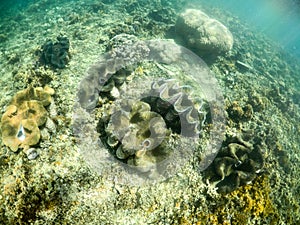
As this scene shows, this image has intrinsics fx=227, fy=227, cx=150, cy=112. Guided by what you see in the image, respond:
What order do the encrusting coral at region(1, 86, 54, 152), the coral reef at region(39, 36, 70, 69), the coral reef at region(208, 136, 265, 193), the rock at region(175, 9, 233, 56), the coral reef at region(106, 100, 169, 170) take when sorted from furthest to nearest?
the rock at region(175, 9, 233, 56) < the coral reef at region(39, 36, 70, 69) < the coral reef at region(208, 136, 265, 193) < the encrusting coral at region(1, 86, 54, 152) < the coral reef at region(106, 100, 169, 170)

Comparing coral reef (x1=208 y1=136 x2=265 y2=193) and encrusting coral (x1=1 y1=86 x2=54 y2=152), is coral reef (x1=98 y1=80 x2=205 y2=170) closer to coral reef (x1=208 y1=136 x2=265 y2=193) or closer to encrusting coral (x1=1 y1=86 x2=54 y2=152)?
coral reef (x1=208 y1=136 x2=265 y2=193)

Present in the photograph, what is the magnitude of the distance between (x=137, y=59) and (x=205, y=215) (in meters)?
4.91

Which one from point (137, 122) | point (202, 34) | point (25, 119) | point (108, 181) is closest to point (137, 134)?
point (137, 122)

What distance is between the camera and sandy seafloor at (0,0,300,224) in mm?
3818

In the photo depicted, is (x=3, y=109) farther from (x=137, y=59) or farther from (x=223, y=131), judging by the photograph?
(x=223, y=131)

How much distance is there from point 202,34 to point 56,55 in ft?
17.8

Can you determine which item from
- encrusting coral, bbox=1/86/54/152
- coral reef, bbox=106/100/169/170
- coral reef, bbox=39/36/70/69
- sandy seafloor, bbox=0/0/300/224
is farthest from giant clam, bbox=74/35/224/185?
coral reef, bbox=39/36/70/69

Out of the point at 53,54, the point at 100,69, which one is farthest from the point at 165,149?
the point at 53,54

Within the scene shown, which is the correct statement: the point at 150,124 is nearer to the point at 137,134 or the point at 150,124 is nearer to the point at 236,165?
the point at 137,134

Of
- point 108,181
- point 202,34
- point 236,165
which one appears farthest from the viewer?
point 202,34

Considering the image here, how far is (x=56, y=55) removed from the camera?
706 centimetres

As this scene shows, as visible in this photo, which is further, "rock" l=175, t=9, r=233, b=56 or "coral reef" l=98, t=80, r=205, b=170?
"rock" l=175, t=9, r=233, b=56

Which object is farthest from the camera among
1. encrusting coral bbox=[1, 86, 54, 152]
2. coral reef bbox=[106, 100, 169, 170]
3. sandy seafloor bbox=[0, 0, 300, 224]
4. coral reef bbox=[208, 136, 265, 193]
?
coral reef bbox=[208, 136, 265, 193]

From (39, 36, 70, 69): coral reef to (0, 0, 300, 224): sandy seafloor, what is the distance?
24 centimetres
